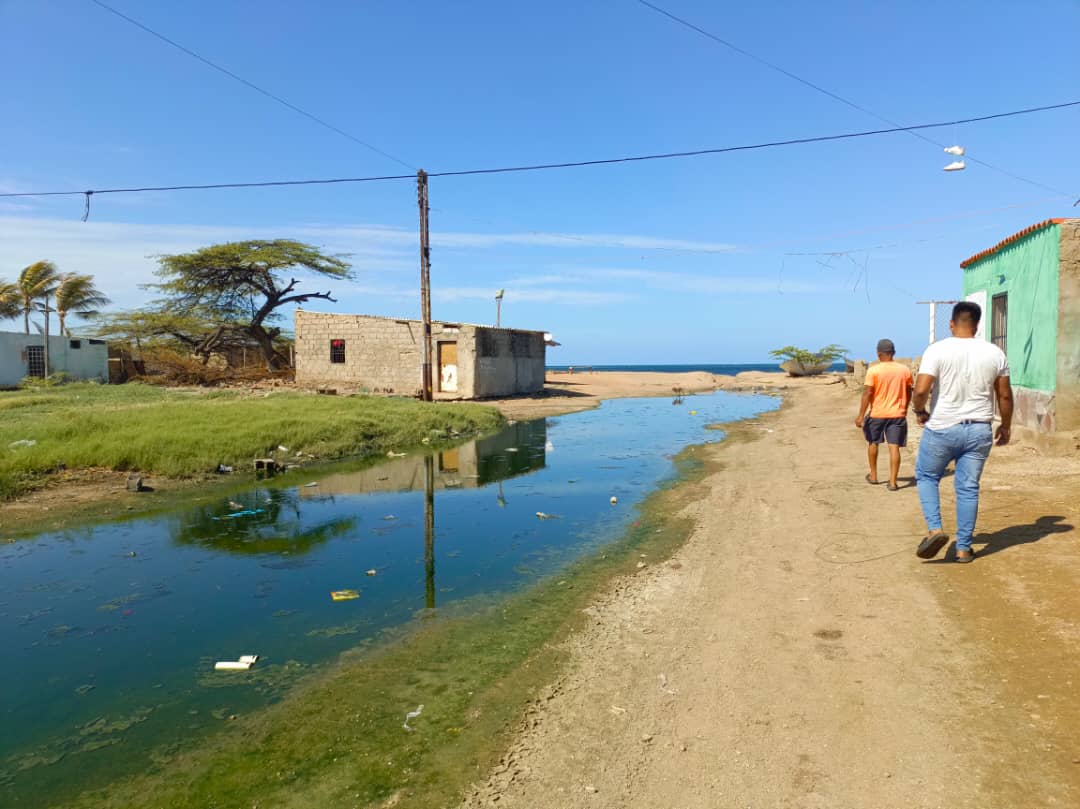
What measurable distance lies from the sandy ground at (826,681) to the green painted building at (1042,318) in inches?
108

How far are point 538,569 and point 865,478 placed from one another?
4804 mm

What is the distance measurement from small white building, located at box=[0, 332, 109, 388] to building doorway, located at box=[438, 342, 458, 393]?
53.0ft

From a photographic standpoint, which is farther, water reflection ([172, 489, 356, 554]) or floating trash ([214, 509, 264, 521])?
floating trash ([214, 509, 264, 521])

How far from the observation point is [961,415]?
459cm

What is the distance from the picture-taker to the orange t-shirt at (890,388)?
7.21m

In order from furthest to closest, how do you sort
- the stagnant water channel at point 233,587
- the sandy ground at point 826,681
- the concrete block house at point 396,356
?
1. the concrete block house at point 396,356
2. the stagnant water channel at point 233,587
3. the sandy ground at point 826,681

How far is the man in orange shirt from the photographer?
7.22 m

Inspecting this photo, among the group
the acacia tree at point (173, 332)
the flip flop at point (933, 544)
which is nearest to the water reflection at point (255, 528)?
the flip flop at point (933, 544)

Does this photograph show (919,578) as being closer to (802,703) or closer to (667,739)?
(802,703)

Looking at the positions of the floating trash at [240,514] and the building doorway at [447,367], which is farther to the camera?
the building doorway at [447,367]

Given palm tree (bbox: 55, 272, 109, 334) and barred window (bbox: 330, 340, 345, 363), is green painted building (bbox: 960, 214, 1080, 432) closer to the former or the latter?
barred window (bbox: 330, 340, 345, 363)

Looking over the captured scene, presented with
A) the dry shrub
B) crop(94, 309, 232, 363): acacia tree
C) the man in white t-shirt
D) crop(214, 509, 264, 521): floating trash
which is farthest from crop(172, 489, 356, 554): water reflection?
crop(94, 309, 232, 363): acacia tree

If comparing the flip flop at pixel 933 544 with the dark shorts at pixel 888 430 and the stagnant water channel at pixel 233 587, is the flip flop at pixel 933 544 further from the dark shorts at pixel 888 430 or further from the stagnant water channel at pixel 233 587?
the stagnant water channel at pixel 233 587

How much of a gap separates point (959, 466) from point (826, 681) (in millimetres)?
2254
